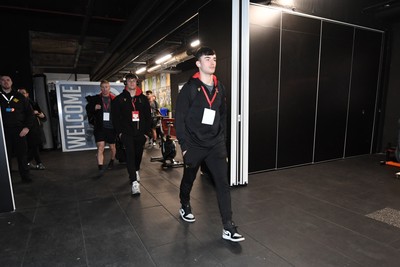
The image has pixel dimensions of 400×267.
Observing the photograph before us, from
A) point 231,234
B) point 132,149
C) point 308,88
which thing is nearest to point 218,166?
point 231,234

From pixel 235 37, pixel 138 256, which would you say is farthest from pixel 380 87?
pixel 138 256

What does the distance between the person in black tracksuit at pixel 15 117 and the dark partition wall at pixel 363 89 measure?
603 cm

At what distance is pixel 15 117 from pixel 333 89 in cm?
556

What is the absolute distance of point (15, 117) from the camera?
3.57 m

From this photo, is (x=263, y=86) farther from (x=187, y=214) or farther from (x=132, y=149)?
(x=187, y=214)

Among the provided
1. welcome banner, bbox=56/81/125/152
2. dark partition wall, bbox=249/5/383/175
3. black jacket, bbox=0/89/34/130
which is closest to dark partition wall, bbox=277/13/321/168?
dark partition wall, bbox=249/5/383/175

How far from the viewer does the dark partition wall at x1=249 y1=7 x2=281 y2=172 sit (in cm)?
389

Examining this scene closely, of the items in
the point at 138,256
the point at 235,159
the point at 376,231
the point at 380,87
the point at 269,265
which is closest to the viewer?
the point at 269,265

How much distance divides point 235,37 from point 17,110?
11.0 feet

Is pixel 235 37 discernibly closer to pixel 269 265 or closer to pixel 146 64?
pixel 269 265

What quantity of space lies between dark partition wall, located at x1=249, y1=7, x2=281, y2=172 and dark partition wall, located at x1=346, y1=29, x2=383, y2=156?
216cm

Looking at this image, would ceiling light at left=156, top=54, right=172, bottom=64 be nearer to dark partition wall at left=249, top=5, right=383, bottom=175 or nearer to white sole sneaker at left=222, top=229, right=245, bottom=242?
dark partition wall at left=249, top=5, right=383, bottom=175

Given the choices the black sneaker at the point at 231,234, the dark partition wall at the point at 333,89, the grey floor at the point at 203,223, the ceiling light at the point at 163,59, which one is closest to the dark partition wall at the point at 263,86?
the grey floor at the point at 203,223

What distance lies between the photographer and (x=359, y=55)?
5.12m
